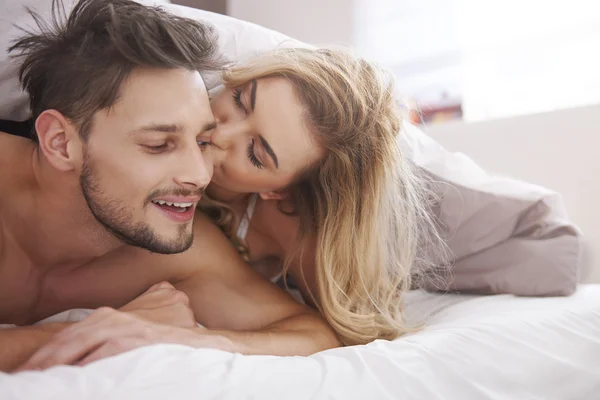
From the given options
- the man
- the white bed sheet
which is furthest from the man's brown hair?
the white bed sheet

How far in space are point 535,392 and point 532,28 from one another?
1.83 metres

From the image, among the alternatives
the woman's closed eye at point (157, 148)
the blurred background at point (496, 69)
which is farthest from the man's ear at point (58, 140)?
the blurred background at point (496, 69)

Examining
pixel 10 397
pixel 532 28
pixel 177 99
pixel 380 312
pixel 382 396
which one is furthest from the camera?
pixel 532 28

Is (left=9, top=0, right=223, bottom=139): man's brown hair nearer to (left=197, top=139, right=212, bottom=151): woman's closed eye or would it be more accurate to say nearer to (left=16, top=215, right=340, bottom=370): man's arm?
(left=197, top=139, right=212, bottom=151): woman's closed eye

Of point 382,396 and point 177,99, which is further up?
point 177,99

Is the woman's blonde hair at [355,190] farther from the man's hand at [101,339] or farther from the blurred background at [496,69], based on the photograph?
the man's hand at [101,339]

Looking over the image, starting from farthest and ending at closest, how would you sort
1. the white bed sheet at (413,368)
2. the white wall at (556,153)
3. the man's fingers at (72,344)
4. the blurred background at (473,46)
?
the blurred background at (473,46) < the white wall at (556,153) < the man's fingers at (72,344) < the white bed sheet at (413,368)

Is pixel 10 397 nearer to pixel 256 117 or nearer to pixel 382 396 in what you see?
pixel 382 396

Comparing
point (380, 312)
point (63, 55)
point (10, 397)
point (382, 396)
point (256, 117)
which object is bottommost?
point (380, 312)

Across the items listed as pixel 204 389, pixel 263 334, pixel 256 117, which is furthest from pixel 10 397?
pixel 256 117

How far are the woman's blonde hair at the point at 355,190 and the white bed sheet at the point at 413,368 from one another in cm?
18

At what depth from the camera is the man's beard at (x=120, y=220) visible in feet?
3.69

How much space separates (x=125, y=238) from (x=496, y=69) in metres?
1.90

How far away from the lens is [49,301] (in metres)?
1.29
